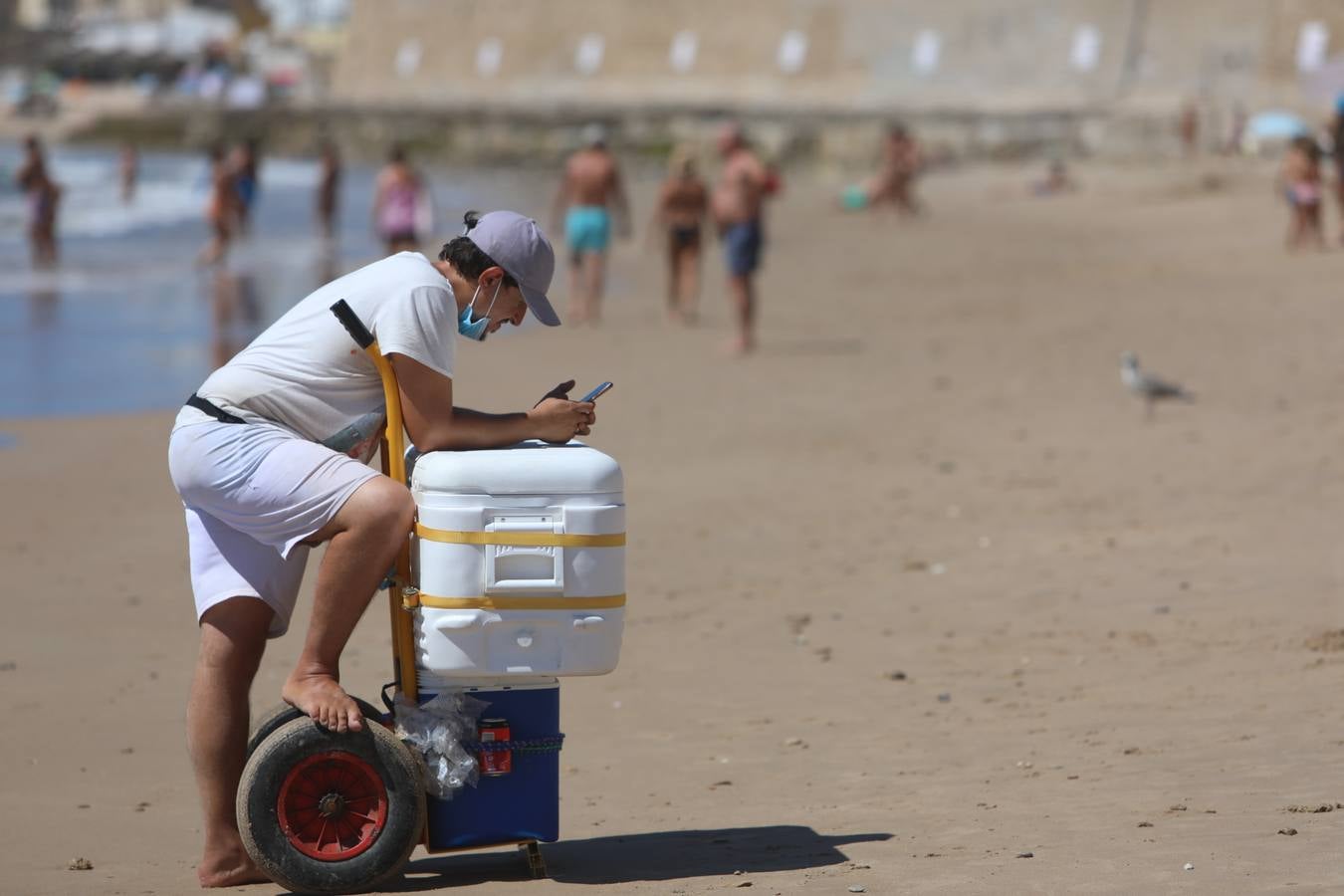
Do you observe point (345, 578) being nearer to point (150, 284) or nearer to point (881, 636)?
point (881, 636)

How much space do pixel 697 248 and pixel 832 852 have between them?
42.9 feet

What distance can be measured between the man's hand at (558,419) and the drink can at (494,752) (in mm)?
665

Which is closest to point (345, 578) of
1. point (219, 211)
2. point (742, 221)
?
point (742, 221)

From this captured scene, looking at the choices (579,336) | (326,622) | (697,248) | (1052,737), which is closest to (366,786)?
(326,622)

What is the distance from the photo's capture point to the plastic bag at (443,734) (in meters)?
4.16

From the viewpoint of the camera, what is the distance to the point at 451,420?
4.08 metres

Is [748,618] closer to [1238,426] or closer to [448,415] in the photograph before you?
[448,415]

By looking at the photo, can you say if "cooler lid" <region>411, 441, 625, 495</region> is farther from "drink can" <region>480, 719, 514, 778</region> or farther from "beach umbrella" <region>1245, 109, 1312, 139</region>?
"beach umbrella" <region>1245, 109, 1312, 139</region>

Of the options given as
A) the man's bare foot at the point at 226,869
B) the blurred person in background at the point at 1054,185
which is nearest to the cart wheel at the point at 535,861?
the man's bare foot at the point at 226,869

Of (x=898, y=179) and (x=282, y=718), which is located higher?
(x=898, y=179)

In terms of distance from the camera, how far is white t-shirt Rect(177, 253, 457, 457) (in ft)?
13.2

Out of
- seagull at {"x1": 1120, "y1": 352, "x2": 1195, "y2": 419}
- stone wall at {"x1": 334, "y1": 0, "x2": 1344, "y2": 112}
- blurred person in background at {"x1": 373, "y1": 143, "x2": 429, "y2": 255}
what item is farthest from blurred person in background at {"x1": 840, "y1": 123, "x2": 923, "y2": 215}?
seagull at {"x1": 1120, "y1": 352, "x2": 1195, "y2": 419}

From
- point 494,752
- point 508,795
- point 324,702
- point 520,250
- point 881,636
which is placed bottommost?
point 881,636

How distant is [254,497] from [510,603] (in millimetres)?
617
